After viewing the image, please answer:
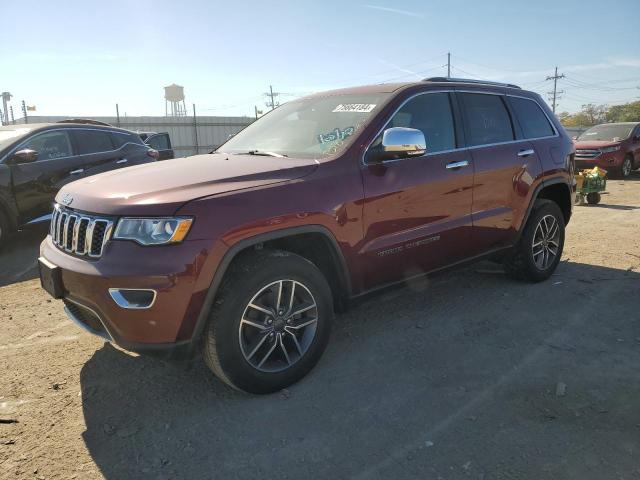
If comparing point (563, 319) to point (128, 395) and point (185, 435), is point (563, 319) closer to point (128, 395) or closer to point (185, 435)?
point (185, 435)

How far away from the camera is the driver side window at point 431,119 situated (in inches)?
146

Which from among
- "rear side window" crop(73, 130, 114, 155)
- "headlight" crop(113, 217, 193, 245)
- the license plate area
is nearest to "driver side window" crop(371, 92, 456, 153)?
"headlight" crop(113, 217, 193, 245)

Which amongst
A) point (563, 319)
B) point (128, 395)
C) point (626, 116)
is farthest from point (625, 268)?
point (626, 116)

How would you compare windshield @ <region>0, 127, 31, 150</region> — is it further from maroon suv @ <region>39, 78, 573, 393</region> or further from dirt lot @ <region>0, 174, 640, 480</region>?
maroon suv @ <region>39, 78, 573, 393</region>

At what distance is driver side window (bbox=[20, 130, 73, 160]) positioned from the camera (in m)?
6.83

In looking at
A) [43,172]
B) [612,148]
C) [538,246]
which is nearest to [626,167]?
[612,148]

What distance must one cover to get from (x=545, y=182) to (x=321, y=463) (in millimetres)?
3635

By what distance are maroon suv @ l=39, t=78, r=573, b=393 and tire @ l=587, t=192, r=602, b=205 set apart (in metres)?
6.52

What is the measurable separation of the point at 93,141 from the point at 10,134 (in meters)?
1.12

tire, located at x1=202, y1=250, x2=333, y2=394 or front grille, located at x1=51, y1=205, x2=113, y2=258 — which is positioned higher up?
front grille, located at x1=51, y1=205, x2=113, y2=258

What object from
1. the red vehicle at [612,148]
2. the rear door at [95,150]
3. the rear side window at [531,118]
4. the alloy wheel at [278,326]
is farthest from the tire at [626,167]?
the alloy wheel at [278,326]

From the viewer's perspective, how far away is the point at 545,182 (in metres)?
4.83

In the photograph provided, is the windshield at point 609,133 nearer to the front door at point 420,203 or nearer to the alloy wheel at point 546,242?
the alloy wheel at point 546,242

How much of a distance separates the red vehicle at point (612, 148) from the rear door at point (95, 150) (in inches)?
484
